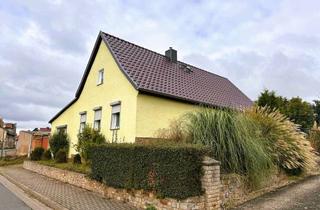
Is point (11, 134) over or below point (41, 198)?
over

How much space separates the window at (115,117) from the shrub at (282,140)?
6.91 m

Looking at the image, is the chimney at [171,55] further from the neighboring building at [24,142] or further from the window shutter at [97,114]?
the neighboring building at [24,142]

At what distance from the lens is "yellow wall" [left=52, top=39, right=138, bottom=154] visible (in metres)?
13.8

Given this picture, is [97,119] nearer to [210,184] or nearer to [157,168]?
[157,168]

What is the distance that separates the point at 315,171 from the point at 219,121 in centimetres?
755

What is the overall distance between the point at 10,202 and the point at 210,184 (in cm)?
663

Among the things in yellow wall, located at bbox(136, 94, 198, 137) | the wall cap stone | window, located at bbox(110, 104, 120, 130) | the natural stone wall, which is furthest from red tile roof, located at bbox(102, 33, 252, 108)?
the wall cap stone

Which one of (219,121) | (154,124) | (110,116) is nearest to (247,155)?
(219,121)

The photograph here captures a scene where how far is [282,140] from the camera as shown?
34.2ft

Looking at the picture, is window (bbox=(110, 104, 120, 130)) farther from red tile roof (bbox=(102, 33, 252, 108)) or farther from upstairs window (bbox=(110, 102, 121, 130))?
red tile roof (bbox=(102, 33, 252, 108))

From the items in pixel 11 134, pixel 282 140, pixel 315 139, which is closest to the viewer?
pixel 282 140

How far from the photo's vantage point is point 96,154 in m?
10.5

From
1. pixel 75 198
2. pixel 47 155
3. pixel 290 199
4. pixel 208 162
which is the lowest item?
pixel 75 198

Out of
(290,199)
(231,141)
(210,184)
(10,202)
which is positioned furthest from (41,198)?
(290,199)
